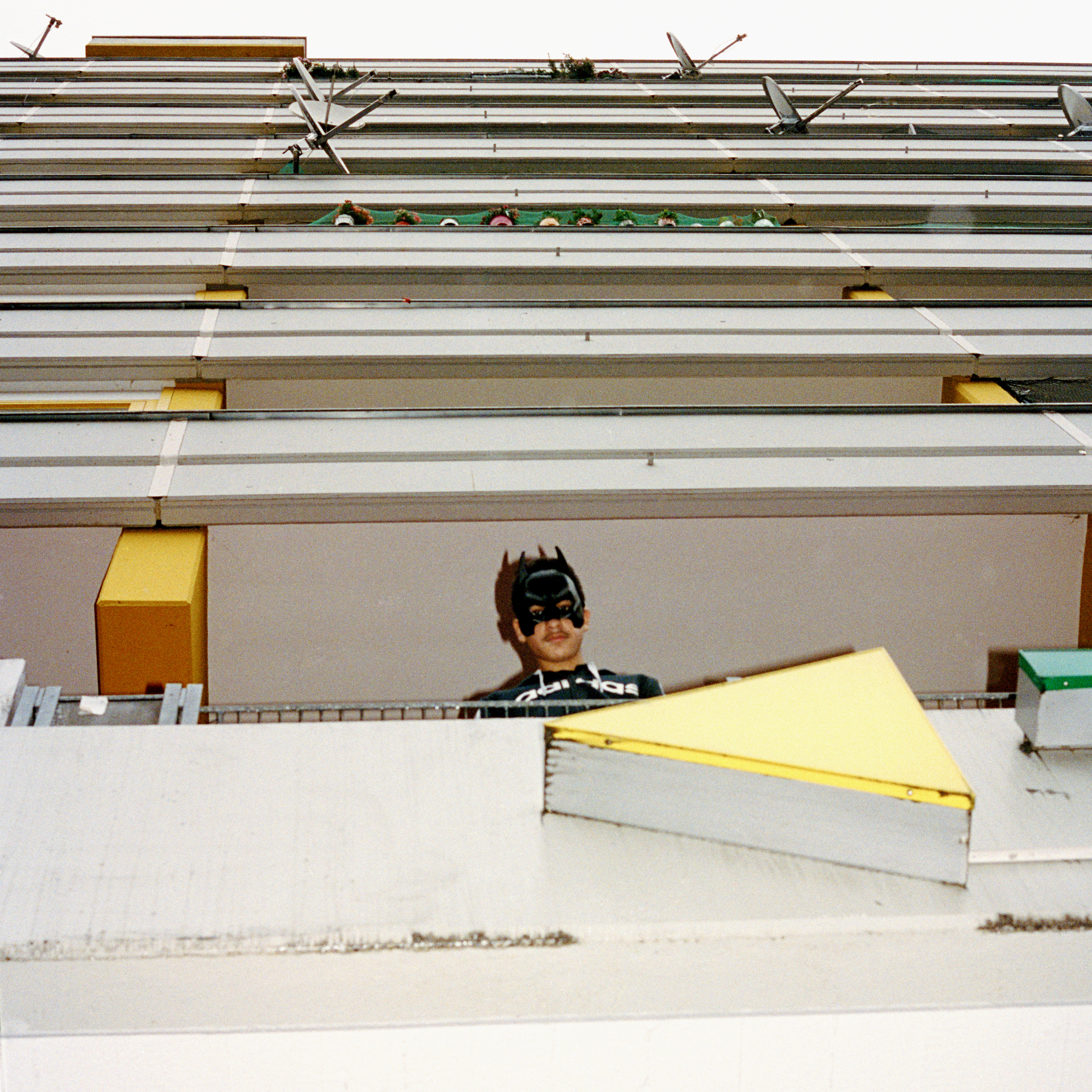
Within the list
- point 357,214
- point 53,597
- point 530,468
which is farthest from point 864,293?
point 53,597

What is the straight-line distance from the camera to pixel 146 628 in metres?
4.81

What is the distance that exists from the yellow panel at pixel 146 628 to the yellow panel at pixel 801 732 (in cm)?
315

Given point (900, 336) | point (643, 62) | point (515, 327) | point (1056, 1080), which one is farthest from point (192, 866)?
point (643, 62)

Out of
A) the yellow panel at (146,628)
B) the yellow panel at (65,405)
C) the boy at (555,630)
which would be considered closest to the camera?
the boy at (555,630)

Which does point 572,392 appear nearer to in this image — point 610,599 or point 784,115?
point 610,599

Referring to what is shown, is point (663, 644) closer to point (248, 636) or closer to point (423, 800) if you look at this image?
point (248, 636)

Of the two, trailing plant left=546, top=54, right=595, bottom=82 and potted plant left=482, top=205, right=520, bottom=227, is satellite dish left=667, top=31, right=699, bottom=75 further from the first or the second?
potted plant left=482, top=205, right=520, bottom=227

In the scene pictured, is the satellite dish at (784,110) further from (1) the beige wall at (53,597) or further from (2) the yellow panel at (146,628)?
(2) the yellow panel at (146,628)

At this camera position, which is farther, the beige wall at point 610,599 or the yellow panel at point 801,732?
the beige wall at point 610,599

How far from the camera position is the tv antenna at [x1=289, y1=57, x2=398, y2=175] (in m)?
10.7

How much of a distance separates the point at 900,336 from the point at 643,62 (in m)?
11.6

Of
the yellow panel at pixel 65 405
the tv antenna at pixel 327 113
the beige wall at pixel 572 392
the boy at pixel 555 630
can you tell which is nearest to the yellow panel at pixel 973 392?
the beige wall at pixel 572 392

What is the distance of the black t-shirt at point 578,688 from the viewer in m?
3.88

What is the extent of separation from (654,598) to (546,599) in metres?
2.89
